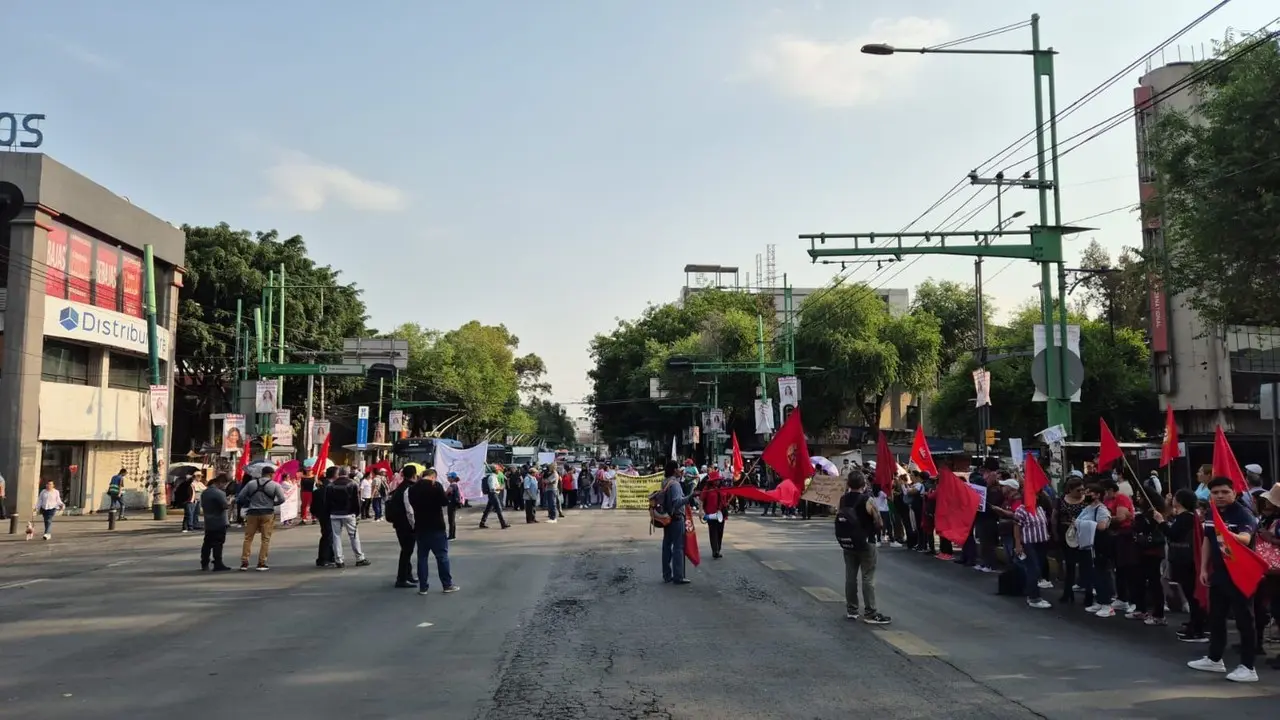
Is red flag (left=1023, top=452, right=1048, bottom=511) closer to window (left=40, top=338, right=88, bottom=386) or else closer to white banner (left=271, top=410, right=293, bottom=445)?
window (left=40, top=338, right=88, bottom=386)

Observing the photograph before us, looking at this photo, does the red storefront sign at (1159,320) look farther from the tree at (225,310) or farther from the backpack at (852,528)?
the tree at (225,310)

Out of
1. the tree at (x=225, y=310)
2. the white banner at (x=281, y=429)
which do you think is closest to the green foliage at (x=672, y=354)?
the tree at (x=225, y=310)

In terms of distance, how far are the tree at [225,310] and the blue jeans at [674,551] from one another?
101 feet

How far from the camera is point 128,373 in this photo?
3438 centimetres

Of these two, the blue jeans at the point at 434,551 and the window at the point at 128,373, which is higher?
the window at the point at 128,373

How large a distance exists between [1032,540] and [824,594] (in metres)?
2.66

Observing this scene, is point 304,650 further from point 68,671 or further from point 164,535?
point 164,535

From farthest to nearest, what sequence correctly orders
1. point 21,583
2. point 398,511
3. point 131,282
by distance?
point 131,282 < point 21,583 < point 398,511

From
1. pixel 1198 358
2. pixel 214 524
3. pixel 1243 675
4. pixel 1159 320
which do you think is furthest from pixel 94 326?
pixel 1198 358

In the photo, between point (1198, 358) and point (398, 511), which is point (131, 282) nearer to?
point (398, 511)

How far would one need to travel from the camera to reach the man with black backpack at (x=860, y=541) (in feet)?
33.2

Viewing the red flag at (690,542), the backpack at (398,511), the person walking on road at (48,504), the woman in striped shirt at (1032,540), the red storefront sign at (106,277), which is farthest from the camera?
the red storefront sign at (106,277)

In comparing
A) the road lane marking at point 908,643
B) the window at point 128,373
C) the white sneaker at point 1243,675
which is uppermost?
the window at point 128,373

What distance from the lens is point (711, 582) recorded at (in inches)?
529
